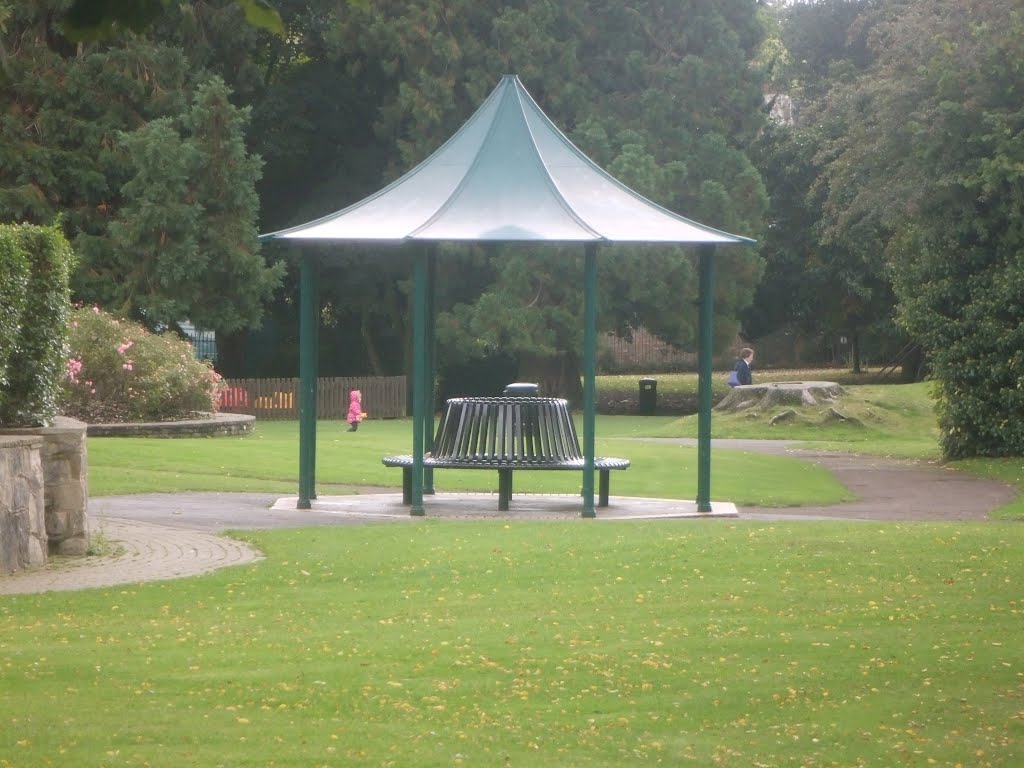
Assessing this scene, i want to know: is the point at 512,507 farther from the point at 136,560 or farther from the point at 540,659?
the point at 540,659

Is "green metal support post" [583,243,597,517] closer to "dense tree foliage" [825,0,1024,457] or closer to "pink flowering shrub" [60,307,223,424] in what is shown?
"dense tree foliage" [825,0,1024,457]

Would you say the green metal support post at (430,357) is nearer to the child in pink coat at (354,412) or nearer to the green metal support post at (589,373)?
the green metal support post at (589,373)

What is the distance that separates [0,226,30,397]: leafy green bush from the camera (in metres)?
11.7

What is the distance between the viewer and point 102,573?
11.3m

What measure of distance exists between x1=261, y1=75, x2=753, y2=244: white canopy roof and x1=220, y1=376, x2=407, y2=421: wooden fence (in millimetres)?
19937

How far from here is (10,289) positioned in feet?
38.7

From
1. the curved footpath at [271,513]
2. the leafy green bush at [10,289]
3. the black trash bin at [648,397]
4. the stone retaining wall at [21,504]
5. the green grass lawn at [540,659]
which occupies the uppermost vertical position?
the leafy green bush at [10,289]

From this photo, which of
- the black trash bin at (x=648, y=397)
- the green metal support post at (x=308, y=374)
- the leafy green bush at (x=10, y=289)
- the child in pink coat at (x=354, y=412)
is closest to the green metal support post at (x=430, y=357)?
the green metal support post at (x=308, y=374)

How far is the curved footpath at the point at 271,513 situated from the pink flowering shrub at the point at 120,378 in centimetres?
913

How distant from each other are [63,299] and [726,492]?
360 inches

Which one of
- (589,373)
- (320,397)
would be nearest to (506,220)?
(589,373)

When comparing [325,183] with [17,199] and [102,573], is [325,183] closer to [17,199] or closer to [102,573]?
[17,199]

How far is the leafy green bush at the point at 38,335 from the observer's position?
40.5 feet

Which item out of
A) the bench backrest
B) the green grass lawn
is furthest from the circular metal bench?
the green grass lawn
